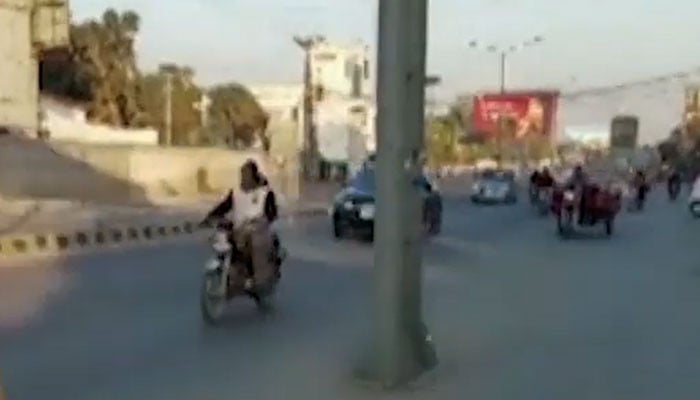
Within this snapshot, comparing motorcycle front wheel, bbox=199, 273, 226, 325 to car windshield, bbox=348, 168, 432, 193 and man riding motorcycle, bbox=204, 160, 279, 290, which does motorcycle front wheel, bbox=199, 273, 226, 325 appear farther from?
car windshield, bbox=348, 168, 432, 193

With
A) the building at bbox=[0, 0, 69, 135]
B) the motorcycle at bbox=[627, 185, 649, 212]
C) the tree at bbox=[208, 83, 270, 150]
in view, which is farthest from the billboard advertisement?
the building at bbox=[0, 0, 69, 135]

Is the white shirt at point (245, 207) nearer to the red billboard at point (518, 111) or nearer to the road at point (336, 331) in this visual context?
the road at point (336, 331)

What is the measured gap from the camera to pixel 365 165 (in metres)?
26.8

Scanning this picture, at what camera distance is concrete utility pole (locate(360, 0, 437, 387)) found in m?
8.49

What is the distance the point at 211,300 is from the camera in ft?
38.9

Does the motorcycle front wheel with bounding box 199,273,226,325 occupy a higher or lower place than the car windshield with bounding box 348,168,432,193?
lower

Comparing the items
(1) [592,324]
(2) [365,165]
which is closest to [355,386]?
(1) [592,324]

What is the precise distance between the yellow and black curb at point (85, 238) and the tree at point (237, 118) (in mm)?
66007

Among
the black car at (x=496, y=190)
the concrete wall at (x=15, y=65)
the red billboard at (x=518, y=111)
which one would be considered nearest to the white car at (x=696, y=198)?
the black car at (x=496, y=190)

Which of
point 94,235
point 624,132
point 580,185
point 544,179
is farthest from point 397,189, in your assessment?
point 624,132

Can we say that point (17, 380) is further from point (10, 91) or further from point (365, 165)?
point (10, 91)

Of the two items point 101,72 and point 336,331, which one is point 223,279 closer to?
point 336,331

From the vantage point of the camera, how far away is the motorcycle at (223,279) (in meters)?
11.9

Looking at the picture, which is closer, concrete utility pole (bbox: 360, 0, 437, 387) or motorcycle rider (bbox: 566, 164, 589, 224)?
concrete utility pole (bbox: 360, 0, 437, 387)
